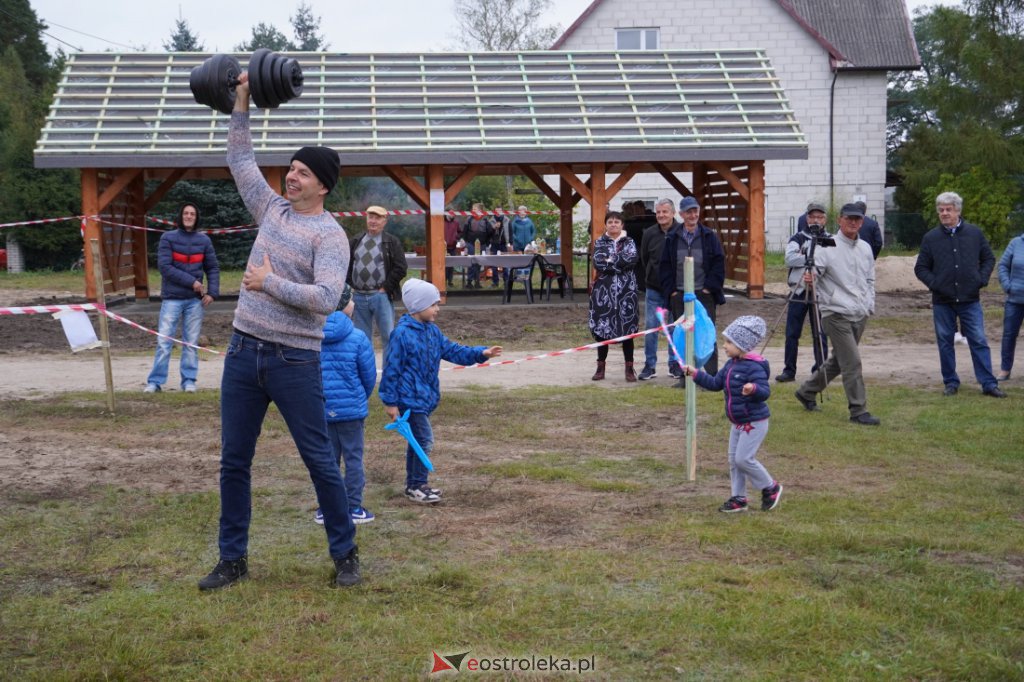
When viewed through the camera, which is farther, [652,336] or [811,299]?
[652,336]

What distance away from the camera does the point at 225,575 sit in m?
5.30

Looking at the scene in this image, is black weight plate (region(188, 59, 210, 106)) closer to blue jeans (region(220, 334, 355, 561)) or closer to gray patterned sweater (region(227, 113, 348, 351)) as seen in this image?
gray patterned sweater (region(227, 113, 348, 351))

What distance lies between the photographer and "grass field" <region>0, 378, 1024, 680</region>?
14.5ft

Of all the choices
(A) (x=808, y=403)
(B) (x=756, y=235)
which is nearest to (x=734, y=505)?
(A) (x=808, y=403)

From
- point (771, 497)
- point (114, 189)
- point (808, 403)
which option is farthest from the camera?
point (114, 189)

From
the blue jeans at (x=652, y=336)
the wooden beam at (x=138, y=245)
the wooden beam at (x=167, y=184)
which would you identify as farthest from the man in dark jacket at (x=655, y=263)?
the wooden beam at (x=138, y=245)

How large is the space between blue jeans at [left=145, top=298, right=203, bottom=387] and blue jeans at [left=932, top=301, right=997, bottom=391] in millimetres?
7094

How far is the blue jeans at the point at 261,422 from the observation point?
16.8 feet

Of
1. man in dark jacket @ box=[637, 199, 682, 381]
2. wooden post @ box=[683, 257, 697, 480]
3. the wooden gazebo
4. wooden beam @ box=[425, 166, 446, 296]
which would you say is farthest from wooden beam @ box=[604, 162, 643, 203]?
wooden post @ box=[683, 257, 697, 480]

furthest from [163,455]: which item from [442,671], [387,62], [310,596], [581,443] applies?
[387,62]

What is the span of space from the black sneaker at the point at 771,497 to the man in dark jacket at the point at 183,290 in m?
6.57
